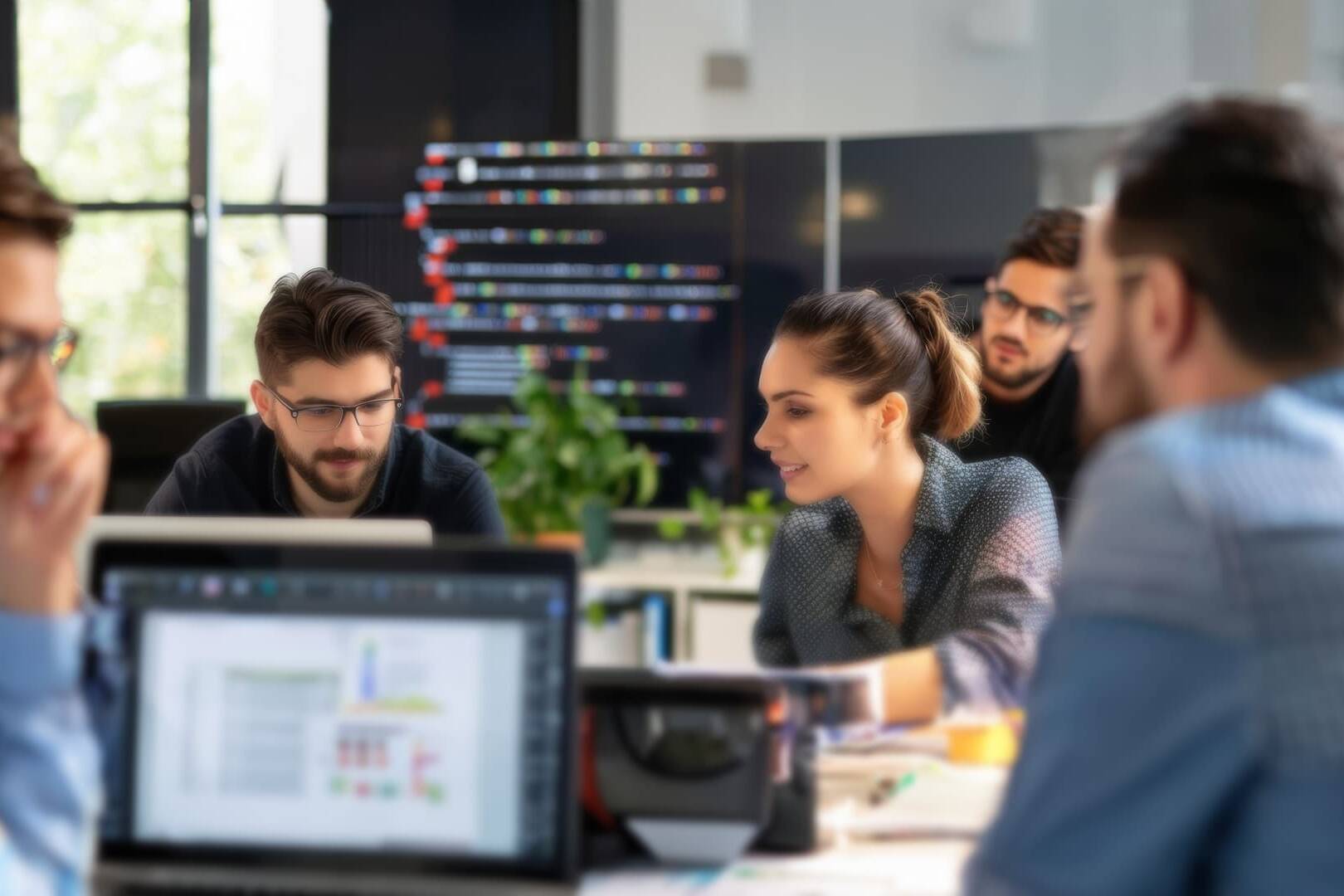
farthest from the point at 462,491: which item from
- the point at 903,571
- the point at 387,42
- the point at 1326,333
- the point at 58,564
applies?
the point at 387,42

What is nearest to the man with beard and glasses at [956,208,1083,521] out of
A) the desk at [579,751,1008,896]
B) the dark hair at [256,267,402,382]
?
the dark hair at [256,267,402,382]

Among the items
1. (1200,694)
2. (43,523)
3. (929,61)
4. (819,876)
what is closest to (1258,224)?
(1200,694)

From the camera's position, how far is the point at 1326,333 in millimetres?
950

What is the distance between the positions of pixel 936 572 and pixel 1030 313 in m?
1.15

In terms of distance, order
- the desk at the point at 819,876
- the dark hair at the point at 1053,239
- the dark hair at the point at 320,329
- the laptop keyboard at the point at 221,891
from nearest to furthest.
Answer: the laptop keyboard at the point at 221,891 < the desk at the point at 819,876 < the dark hair at the point at 320,329 < the dark hair at the point at 1053,239

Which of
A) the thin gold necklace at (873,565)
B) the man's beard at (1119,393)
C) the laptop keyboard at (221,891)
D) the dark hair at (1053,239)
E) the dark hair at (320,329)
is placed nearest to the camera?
the man's beard at (1119,393)

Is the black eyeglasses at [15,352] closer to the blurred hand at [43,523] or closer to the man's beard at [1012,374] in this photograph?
the blurred hand at [43,523]

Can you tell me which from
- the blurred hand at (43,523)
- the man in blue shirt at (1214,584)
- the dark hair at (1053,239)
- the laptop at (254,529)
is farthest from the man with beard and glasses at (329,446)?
the man in blue shirt at (1214,584)

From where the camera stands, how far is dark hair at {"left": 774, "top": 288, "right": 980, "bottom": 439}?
2295 millimetres

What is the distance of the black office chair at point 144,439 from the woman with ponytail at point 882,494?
1752 mm

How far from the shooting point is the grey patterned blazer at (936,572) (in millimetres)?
2029

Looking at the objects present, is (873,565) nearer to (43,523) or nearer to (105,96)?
(43,523)

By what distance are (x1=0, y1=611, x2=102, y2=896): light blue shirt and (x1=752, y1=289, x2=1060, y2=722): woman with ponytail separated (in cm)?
127

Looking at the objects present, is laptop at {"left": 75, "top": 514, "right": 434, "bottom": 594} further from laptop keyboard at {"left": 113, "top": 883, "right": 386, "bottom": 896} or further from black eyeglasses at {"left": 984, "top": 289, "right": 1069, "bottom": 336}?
black eyeglasses at {"left": 984, "top": 289, "right": 1069, "bottom": 336}
